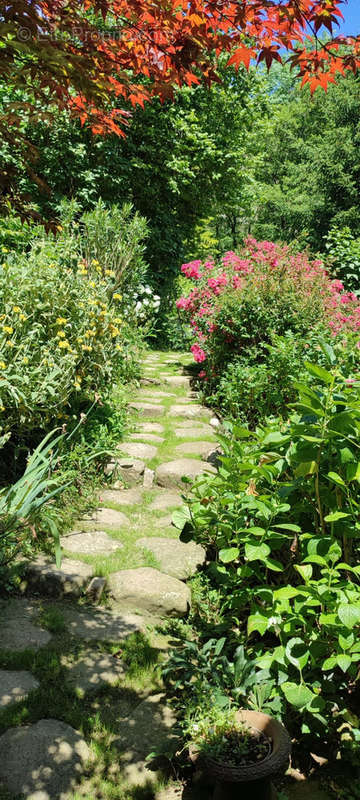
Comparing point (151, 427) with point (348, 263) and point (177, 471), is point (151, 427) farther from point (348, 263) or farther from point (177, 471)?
point (348, 263)

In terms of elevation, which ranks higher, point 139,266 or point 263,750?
point 139,266

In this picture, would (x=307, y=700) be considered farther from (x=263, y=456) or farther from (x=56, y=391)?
(x=56, y=391)

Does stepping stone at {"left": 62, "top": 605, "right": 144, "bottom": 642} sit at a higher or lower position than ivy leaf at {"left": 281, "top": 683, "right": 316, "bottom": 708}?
lower

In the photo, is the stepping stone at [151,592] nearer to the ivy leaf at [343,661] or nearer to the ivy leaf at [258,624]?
the ivy leaf at [258,624]

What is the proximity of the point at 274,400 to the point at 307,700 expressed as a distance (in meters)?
2.77

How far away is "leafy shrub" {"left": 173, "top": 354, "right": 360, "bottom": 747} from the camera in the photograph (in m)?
1.64

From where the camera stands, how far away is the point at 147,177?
11.7 metres

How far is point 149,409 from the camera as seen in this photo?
5.53m

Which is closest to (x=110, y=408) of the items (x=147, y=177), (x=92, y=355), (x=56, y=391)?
(x=92, y=355)

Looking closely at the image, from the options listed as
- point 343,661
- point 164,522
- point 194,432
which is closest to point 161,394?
point 194,432

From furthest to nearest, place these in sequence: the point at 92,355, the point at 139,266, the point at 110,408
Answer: the point at 139,266 → the point at 110,408 → the point at 92,355

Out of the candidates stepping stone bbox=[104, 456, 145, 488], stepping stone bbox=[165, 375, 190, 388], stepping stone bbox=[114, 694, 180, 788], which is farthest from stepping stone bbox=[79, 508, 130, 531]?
stepping stone bbox=[165, 375, 190, 388]

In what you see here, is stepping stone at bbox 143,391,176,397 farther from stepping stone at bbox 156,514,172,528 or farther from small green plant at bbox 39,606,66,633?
small green plant at bbox 39,606,66,633

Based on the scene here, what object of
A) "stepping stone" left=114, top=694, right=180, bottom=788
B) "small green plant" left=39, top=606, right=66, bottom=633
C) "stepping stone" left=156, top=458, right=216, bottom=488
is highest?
"stepping stone" left=156, top=458, right=216, bottom=488
